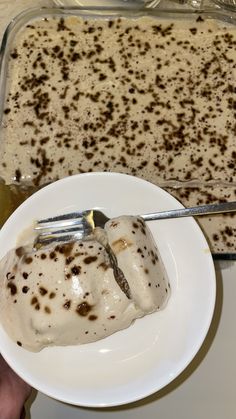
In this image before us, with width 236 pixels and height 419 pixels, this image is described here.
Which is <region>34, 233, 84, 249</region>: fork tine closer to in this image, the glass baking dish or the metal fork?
the metal fork

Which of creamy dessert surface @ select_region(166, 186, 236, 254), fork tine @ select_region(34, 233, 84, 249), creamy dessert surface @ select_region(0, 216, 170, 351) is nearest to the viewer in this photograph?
creamy dessert surface @ select_region(0, 216, 170, 351)

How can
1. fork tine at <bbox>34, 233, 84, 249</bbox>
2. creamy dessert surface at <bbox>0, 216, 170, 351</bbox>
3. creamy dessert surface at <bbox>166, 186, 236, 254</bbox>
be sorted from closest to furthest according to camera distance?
creamy dessert surface at <bbox>0, 216, 170, 351</bbox> → fork tine at <bbox>34, 233, 84, 249</bbox> → creamy dessert surface at <bbox>166, 186, 236, 254</bbox>

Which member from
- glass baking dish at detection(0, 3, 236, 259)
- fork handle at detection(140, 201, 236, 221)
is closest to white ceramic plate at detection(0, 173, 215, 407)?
fork handle at detection(140, 201, 236, 221)

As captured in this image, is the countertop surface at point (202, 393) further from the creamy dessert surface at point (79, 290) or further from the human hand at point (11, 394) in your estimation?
the creamy dessert surface at point (79, 290)

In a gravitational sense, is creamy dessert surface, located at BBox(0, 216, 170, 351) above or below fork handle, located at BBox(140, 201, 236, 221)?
below

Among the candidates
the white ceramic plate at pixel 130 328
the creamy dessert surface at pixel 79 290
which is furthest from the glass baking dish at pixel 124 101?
the creamy dessert surface at pixel 79 290

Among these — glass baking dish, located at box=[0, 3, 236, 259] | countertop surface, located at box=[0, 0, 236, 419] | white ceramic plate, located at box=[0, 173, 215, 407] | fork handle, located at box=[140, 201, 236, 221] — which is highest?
→ glass baking dish, located at box=[0, 3, 236, 259]

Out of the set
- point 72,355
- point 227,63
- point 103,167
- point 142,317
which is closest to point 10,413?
point 72,355
